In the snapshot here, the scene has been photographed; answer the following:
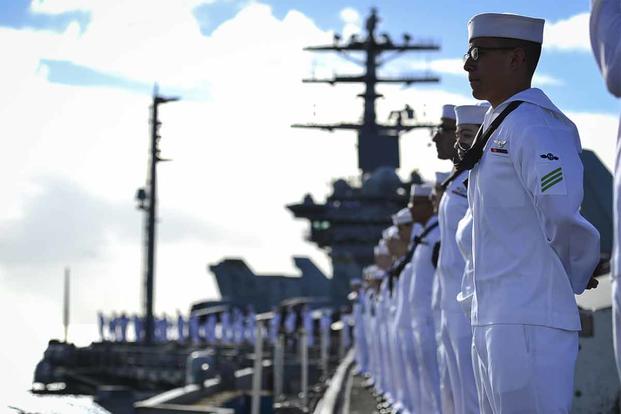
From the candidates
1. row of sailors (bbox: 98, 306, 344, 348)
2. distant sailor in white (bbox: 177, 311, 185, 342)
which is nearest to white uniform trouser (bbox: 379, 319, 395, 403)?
row of sailors (bbox: 98, 306, 344, 348)

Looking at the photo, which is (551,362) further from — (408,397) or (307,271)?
(307,271)

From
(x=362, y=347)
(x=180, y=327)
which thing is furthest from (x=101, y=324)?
(x=362, y=347)

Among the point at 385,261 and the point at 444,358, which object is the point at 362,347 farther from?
the point at 444,358

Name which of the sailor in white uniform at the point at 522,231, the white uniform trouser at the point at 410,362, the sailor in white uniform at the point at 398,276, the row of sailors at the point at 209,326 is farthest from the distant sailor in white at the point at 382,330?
the row of sailors at the point at 209,326

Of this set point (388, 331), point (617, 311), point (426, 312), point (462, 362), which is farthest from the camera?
point (388, 331)

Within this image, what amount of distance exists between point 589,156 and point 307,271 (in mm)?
40541

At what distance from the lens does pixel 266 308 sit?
50.8 metres

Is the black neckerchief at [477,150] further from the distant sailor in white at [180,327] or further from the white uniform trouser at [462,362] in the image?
the distant sailor in white at [180,327]

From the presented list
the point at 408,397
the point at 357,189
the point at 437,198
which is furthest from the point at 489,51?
the point at 357,189

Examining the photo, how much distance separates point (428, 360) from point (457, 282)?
1.86m

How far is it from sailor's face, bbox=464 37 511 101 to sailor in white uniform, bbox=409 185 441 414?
293 centimetres

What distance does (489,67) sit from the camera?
11.0 feet

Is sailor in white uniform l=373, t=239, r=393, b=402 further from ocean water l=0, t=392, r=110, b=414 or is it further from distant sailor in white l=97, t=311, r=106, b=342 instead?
distant sailor in white l=97, t=311, r=106, b=342

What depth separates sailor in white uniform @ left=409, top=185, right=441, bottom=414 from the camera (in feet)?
21.0
